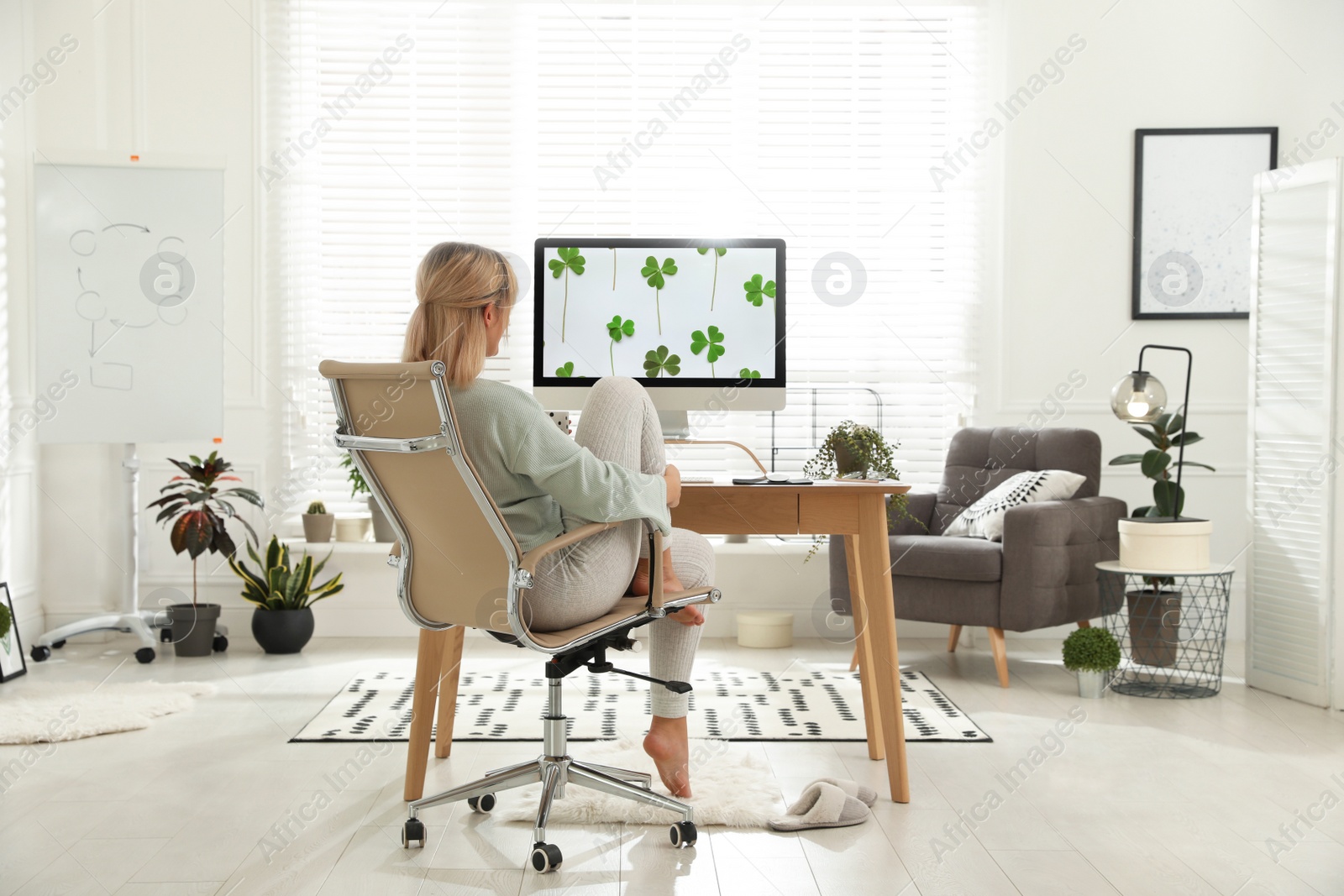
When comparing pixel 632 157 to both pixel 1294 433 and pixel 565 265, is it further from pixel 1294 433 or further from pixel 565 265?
pixel 1294 433

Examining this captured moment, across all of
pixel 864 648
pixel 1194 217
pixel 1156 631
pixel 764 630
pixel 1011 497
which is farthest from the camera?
pixel 1194 217

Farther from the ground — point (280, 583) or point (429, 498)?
point (429, 498)

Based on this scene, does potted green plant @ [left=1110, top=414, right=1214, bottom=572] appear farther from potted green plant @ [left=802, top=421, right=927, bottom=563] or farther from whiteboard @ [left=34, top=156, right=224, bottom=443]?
whiteboard @ [left=34, top=156, right=224, bottom=443]

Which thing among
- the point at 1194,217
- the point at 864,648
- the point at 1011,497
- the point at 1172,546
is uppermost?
the point at 1194,217

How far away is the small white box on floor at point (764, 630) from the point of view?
416cm

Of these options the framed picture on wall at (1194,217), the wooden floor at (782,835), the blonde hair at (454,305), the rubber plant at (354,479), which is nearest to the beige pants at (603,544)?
the blonde hair at (454,305)

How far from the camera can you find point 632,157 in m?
4.48

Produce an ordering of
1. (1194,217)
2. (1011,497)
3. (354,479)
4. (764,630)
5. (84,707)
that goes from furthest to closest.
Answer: (1194,217), (354,479), (764,630), (1011,497), (84,707)

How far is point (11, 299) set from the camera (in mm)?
4090

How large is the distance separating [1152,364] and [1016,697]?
6.00 feet

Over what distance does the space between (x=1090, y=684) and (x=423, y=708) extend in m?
2.14

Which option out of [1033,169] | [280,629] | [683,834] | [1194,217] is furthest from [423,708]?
[1194,217]

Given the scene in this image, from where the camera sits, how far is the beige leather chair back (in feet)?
5.90

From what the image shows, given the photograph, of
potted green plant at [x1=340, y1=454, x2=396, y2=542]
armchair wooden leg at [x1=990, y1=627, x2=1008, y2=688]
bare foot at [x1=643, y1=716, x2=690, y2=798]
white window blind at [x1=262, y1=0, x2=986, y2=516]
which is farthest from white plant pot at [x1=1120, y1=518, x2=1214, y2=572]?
potted green plant at [x1=340, y1=454, x2=396, y2=542]
